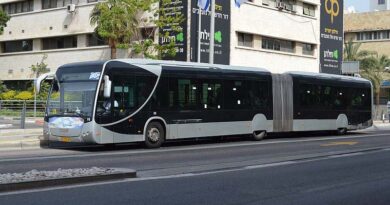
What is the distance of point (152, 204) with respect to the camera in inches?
343

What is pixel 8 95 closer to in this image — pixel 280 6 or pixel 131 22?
pixel 131 22

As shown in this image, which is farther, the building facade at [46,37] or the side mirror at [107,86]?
the building facade at [46,37]

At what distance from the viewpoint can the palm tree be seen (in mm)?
35844

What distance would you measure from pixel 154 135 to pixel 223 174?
7361mm

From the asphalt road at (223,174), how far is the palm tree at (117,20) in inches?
681

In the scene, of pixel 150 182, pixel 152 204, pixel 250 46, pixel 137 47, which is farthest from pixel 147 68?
pixel 250 46

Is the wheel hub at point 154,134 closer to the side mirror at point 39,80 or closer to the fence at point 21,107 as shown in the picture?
the side mirror at point 39,80

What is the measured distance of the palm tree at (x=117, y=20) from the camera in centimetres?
3584

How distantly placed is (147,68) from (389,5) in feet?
290

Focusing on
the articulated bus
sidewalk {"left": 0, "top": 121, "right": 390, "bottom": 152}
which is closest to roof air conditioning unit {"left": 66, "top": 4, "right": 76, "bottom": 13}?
sidewalk {"left": 0, "top": 121, "right": 390, "bottom": 152}

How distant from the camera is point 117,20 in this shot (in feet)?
117

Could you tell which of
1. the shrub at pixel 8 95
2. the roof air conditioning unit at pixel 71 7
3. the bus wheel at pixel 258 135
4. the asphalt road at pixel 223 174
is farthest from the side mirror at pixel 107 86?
the shrub at pixel 8 95

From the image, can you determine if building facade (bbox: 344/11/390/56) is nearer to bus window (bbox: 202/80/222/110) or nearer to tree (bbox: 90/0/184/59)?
tree (bbox: 90/0/184/59)

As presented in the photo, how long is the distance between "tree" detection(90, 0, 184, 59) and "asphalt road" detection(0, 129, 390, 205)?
17142 millimetres
